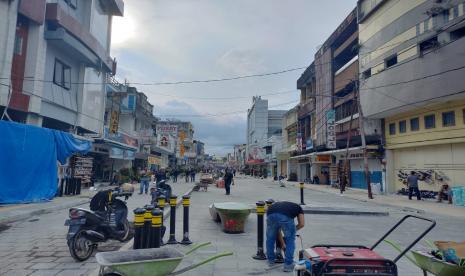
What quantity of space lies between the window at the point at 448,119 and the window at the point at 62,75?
23635 mm

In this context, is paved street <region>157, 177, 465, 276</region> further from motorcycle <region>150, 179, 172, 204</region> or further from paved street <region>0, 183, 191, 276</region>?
paved street <region>0, 183, 191, 276</region>

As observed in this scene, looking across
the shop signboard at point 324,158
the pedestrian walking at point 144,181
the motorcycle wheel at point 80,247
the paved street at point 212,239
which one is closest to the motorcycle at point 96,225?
the motorcycle wheel at point 80,247

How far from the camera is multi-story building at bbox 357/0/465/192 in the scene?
18.6 meters

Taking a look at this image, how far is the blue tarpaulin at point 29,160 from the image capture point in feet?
40.2

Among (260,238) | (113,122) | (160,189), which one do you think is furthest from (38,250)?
(113,122)

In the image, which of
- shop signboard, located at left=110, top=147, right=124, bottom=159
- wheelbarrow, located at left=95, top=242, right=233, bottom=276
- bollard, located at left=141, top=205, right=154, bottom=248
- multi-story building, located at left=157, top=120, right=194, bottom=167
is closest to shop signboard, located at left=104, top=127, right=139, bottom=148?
shop signboard, located at left=110, top=147, right=124, bottom=159

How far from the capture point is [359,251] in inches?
180

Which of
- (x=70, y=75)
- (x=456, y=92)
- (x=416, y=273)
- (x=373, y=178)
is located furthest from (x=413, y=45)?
(x=70, y=75)

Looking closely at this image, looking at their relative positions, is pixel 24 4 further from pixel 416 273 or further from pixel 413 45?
pixel 413 45

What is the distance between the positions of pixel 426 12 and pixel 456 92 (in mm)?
5556

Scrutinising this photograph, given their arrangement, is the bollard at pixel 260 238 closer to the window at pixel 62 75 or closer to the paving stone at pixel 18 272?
the paving stone at pixel 18 272

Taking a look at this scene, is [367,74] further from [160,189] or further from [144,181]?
[160,189]

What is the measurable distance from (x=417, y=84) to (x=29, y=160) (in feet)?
70.1

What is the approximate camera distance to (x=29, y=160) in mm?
13312
